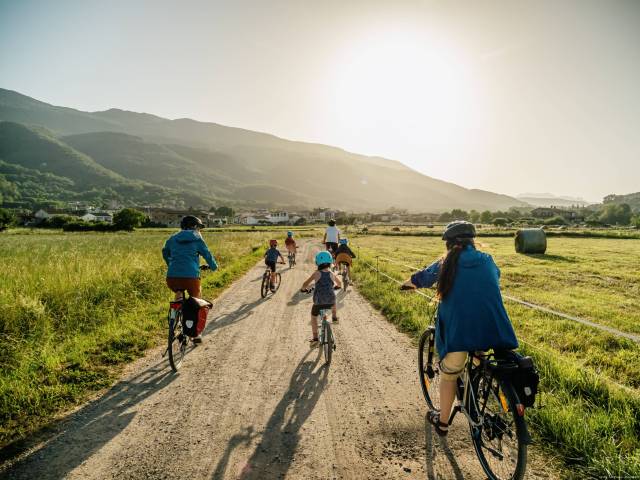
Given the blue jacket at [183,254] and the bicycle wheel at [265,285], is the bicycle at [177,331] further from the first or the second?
the bicycle wheel at [265,285]

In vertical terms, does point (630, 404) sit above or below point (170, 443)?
above

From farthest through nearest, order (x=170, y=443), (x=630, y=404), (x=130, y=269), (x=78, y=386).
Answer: (x=130, y=269), (x=78, y=386), (x=630, y=404), (x=170, y=443)

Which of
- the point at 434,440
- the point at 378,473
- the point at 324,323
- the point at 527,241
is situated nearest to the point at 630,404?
the point at 434,440

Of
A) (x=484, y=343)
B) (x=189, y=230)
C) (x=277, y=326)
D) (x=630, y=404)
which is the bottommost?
(x=277, y=326)

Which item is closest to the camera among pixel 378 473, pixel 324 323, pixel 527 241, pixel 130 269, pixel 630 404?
pixel 378 473

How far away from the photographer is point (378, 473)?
3346 millimetres

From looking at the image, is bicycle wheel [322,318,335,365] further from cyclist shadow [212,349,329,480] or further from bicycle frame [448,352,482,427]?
bicycle frame [448,352,482,427]

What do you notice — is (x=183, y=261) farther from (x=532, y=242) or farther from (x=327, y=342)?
(x=532, y=242)

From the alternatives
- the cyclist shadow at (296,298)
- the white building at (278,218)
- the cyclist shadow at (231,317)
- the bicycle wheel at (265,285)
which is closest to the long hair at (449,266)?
the cyclist shadow at (231,317)

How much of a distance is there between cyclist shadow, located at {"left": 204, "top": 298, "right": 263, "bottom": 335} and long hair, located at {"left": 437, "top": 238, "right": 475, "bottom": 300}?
6.36m

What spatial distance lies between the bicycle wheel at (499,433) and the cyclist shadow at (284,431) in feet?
6.90

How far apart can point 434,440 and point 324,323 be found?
9.30 feet

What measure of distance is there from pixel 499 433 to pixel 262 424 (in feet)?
9.15

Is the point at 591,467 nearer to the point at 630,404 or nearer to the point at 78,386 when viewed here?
the point at 630,404
